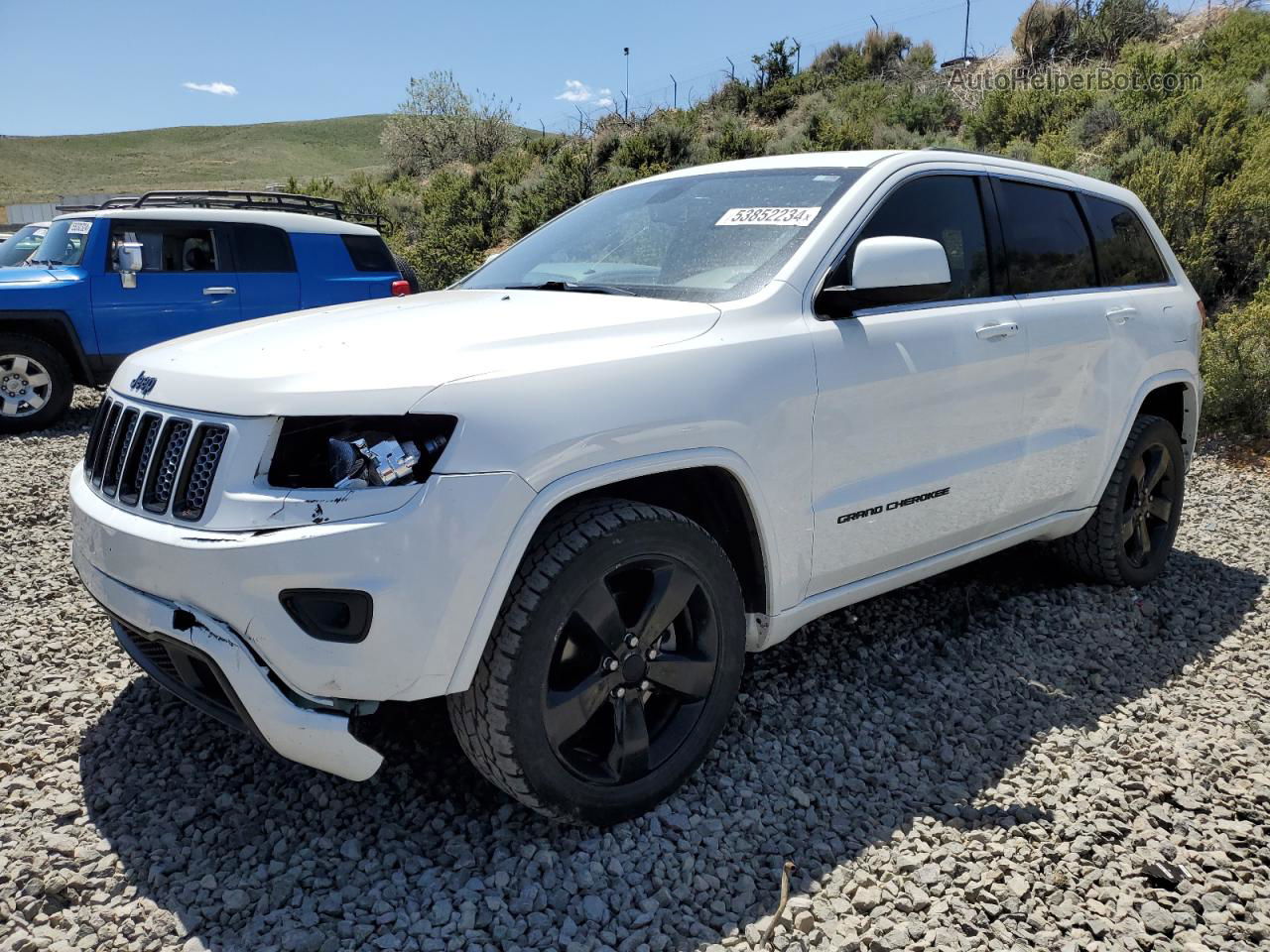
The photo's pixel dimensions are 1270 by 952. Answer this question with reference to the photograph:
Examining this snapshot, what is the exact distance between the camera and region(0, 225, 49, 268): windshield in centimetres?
923

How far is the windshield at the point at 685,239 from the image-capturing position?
2.99 meters

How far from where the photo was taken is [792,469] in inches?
108

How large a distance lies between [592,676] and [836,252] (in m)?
1.49

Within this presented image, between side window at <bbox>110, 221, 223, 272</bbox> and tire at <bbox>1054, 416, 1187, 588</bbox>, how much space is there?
24.9 ft

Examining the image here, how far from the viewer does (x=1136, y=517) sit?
4.38m

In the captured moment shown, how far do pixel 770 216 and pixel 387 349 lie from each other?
139cm

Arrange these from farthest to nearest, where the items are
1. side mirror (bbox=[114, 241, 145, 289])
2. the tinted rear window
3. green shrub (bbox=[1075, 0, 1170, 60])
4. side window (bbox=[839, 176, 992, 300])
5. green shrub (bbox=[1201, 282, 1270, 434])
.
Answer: green shrub (bbox=[1075, 0, 1170, 60])
the tinted rear window
side mirror (bbox=[114, 241, 145, 289])
green shrub (bbox=[1201, 282, 1270, 434])
side window (bbox=[839, 176, 992, 300])

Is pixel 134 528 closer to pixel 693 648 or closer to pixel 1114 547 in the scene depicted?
pixel 693 648

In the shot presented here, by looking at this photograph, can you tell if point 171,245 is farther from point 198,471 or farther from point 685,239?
point 198,471

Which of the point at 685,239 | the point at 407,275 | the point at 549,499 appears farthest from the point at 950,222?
the point at 407,275

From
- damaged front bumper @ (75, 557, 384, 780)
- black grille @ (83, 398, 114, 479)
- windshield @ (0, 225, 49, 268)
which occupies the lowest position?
damaged front bumper @ (75, 557, 384, 780)

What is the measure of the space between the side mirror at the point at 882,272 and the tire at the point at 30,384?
23.8 ft

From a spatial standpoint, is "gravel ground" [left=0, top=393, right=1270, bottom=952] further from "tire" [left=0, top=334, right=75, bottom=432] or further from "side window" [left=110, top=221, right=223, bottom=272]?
"side window" [left=110, top=221, right=223, bottom=272]

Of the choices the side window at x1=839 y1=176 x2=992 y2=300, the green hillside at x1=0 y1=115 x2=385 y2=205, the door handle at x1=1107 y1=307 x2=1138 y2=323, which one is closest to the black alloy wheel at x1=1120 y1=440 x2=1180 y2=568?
the door handle at x1=1107 y1=307 x2=1138 y2=323
